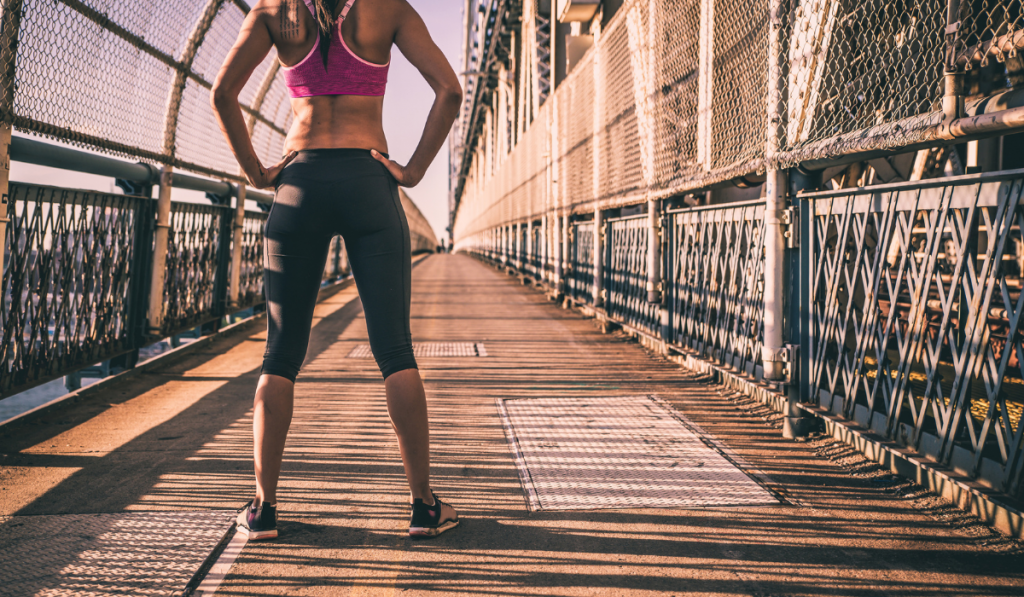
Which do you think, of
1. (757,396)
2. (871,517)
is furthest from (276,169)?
(757,396)

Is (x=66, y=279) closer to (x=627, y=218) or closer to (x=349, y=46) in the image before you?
(x=349, y=46)

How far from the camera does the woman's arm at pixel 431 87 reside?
8.61 ft

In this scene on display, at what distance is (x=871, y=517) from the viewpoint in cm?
282

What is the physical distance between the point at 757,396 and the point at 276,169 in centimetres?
334

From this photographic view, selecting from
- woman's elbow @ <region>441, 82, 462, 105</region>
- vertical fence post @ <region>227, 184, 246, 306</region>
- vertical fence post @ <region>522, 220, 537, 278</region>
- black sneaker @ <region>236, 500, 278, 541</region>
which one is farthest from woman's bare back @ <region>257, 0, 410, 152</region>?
vertical fence post @ <region>522, 220, 537, 278</region>

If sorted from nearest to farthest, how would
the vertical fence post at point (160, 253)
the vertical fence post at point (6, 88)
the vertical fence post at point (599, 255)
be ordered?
the vertical fence post at point (6, 88) → the vertical fence post at point (160, 253) → the vertical fence post at point (599, 255)

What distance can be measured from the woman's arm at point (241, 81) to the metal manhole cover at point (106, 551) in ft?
4.13

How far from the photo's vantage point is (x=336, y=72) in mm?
2609

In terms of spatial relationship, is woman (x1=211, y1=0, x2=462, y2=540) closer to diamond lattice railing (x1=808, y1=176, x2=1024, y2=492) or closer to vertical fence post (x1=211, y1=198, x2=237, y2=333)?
diamond lattice railing (x1=808, y1=176, x2=1024, y2=492)

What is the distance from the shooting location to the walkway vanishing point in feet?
7.44

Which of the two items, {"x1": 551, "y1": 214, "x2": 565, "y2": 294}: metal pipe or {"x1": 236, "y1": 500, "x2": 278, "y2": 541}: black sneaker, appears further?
{"x1": 551, "y1": 214, "x2": 565, "y2": 294}: metal pipe

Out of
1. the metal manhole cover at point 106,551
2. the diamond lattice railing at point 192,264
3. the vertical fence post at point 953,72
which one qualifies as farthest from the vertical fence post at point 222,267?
the vertical fence post at point 953,72

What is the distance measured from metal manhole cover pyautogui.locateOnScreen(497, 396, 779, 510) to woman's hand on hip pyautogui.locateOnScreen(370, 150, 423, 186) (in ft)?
4.33

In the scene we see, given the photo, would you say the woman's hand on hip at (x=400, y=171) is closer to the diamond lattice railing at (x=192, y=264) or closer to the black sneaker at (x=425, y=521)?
the black sneaker at (x=425, y=521)
